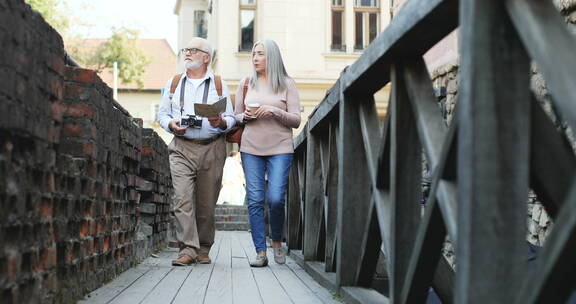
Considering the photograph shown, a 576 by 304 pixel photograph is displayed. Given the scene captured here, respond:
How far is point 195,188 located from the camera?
233 inches

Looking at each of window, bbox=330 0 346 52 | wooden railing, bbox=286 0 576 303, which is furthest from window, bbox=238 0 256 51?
wooden railing, bbox=286 0 576 303

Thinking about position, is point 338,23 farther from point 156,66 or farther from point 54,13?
point 156,66

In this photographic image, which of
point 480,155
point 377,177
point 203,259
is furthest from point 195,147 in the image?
point 480,155

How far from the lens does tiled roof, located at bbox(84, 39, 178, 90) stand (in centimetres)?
4659

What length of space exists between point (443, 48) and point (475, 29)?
724 cm

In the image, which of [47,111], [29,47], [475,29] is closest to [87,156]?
[47,111]

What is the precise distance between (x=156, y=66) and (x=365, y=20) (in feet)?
99.3

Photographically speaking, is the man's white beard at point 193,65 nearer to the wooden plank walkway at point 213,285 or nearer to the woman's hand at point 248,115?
the woman's hand at point 248,115

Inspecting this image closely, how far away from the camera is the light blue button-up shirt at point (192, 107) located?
19.0 ft

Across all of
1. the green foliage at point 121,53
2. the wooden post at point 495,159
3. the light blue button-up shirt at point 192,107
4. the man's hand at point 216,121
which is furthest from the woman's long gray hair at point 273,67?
the green foliage at point 121,53

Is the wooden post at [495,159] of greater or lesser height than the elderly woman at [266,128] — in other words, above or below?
below

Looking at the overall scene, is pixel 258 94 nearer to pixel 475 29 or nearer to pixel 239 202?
pixel 475 29

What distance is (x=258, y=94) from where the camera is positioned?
5895mm

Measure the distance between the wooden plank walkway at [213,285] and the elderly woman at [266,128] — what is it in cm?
51
